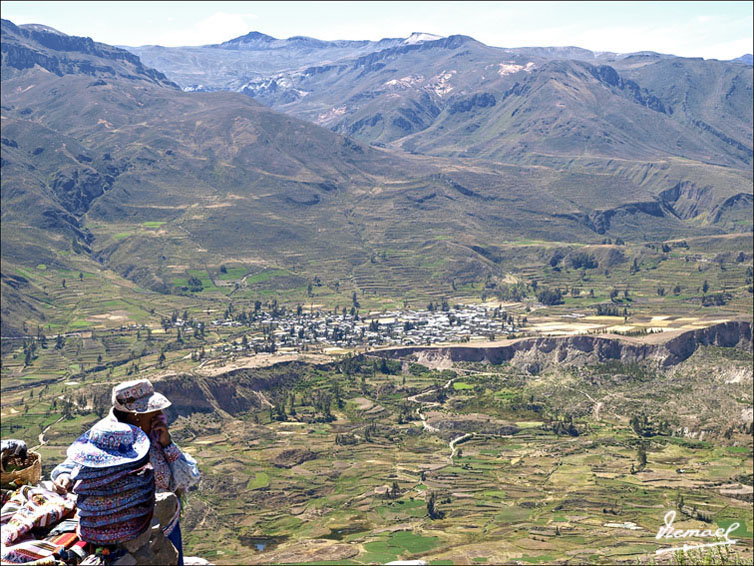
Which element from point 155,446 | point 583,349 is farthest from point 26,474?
point 583,349

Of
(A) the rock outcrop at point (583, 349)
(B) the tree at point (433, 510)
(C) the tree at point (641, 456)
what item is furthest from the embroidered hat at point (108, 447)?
(A) the rock outcrop at point (583, 349)

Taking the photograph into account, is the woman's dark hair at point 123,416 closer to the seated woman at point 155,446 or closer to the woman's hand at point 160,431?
the seated woman at point 155,446

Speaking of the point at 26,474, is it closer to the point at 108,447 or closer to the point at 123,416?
the point at 123,416

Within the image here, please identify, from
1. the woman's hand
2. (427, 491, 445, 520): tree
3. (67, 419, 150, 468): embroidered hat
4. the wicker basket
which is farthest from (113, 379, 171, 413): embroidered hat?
(427, 491, 445, 520): tree

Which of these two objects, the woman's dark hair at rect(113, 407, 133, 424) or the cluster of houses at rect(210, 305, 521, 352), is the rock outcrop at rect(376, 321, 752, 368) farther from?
the woman's dark hair at rect(113, 407, 133, 424)

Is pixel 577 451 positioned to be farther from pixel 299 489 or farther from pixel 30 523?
pixel 30 523
